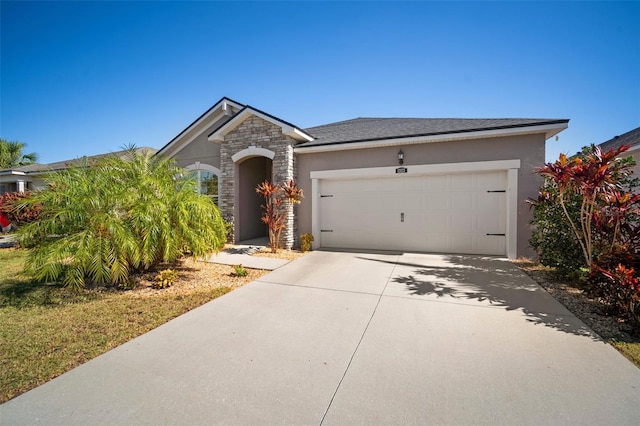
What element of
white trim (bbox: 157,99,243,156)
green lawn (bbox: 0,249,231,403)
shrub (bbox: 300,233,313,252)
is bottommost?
green lawn (bbox: 0,249,231,403)

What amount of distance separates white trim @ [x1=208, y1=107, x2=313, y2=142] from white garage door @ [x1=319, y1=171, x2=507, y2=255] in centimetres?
184

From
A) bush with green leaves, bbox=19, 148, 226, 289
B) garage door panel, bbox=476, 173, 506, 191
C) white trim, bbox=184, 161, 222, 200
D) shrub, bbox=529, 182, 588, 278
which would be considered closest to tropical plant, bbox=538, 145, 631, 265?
shrub, bbox=529, 182, 588, 278

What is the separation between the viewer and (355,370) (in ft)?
A: 8.55

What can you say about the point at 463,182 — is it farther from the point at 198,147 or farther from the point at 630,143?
the point at 198,147

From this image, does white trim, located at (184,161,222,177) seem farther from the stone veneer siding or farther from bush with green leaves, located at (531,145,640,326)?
bush with green leaves, located at (531,145,640,326)

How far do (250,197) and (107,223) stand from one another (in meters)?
6.75

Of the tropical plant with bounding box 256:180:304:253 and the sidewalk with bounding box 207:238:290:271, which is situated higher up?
the tropical plant with bounding box 256:180:304:253

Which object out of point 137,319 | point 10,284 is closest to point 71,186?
point 10,284

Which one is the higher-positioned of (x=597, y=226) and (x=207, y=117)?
(x=207, y=117)

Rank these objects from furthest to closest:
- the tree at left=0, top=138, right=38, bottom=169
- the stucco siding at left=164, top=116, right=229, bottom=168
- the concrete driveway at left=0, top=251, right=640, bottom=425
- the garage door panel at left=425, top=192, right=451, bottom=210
Answer: 1. the tree at left=0, top=138, right=38, bottom=169
2. the stucco siding at left=164, top=116, right=229, bottom=168
3. the garage door panel at left=425, top=192, right=451, bottom=210
4. the concrete driveway at left=0, top=251, right=640, bottom=425

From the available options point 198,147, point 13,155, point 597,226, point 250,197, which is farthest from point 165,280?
point 13,155

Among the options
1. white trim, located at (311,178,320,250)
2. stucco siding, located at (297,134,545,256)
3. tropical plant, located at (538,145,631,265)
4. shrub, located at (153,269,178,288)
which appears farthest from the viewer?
white trim, located at (311,178,320,250)

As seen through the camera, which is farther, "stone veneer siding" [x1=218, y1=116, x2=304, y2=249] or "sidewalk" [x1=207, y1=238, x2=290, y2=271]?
"stone veneer siding" [x1=218, y1=116, x2=304, y2=249]

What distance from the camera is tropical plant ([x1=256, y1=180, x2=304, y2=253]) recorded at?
28.7ft
